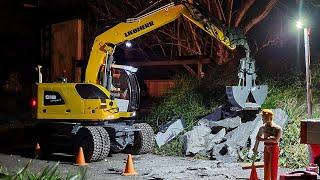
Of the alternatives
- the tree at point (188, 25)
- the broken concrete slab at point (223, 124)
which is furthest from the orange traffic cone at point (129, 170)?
the tree at point (188, 25)

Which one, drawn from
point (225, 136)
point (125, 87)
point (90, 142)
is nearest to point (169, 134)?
point (225, 136)

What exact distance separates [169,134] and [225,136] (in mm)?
1934

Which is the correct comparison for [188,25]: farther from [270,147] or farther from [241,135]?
[270,147]

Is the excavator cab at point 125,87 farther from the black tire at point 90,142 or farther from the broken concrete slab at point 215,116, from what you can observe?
the broken concrete slab at point 215,116

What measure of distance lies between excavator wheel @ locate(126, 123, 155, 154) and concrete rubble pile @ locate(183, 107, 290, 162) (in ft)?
3.47

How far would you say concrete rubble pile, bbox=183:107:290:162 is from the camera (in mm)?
12914

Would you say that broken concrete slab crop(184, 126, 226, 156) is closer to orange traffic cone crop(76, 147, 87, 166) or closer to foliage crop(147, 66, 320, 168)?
foliage crop(147, 66, 320, 168)

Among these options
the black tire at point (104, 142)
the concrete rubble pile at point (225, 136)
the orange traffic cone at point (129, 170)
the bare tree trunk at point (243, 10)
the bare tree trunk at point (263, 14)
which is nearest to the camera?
the orange traffic cone at point (129, 170)

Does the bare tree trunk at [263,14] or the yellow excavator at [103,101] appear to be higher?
the bare tree trunk at [263,14]

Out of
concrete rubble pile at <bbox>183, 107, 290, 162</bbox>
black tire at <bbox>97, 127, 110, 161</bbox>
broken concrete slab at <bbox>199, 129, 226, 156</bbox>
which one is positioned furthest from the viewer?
broken concrete slab at <bbox>199, 129, 226, 156</bbox>

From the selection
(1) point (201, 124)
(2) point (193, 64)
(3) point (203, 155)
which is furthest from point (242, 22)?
(3) point (203, 155)

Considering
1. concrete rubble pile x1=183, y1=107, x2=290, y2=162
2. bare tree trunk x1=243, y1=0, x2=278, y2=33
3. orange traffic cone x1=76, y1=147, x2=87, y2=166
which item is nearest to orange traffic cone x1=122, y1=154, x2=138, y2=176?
orange traffic cone x1=76, y1=147, x2=87, y2=166

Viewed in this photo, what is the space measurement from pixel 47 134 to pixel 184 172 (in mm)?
4764

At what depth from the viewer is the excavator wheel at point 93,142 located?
12625 mm
